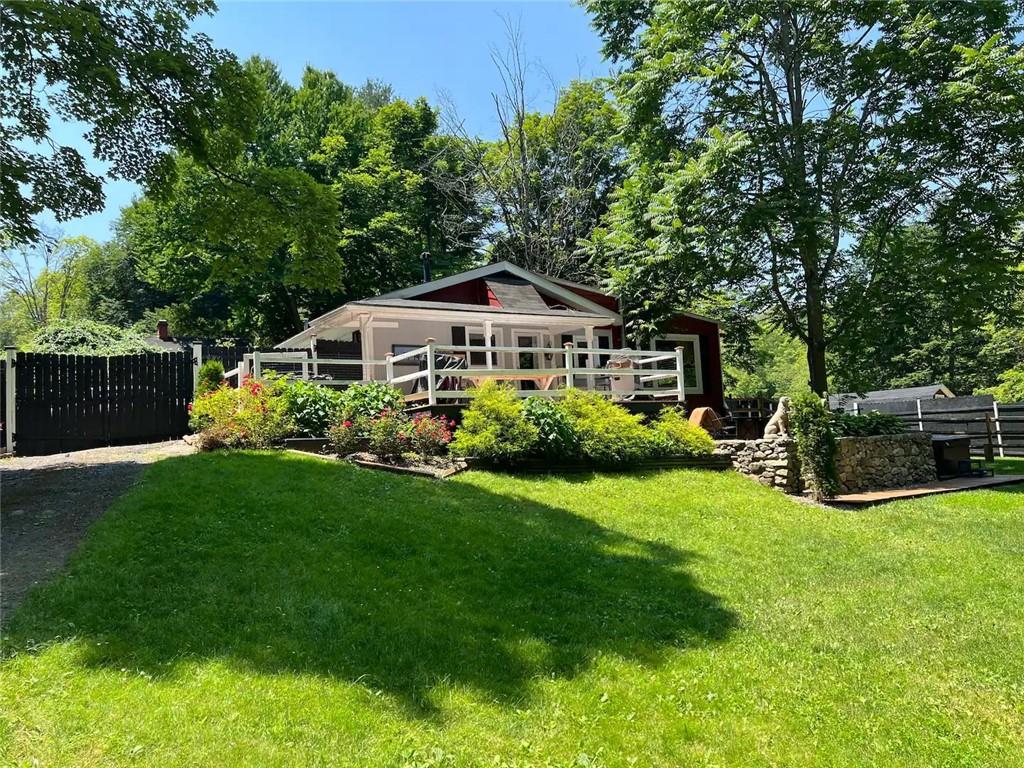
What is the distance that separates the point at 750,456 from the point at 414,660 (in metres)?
8.87

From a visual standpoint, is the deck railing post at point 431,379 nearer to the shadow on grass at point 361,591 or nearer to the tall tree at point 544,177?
the shadow on grass at point 361,591

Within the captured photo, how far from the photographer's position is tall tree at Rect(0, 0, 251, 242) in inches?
305

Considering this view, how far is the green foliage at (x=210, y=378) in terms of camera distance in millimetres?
11594

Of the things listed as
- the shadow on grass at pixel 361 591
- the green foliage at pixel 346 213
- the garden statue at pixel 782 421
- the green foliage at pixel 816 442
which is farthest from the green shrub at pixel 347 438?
the green foliage at pixel 346 213

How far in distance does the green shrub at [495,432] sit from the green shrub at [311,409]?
217 cm

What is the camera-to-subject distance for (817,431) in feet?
35.6

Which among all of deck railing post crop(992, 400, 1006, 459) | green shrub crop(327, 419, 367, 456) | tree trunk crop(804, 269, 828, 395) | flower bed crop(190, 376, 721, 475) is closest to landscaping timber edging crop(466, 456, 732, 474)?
flower bed crop(190, 376, 721, 475)

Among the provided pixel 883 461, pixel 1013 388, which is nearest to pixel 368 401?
pixel 883 461

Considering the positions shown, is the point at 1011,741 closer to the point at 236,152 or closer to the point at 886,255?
the point at 236,152

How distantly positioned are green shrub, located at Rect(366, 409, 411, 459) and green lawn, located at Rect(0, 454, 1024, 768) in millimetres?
2237

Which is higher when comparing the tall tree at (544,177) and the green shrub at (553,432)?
the tall tree at (544,177)

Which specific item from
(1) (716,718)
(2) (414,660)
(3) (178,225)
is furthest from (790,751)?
(3) (178,225)

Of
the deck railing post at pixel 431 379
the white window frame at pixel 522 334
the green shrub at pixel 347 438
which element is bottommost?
the green shrub at pixel 347 438

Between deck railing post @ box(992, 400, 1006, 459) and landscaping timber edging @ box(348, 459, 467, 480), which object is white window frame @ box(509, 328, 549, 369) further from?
deck railing post @ box(992, 400, 1006, 459)
